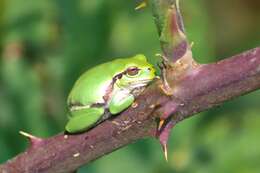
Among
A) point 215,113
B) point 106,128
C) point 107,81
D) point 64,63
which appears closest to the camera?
point 106,128

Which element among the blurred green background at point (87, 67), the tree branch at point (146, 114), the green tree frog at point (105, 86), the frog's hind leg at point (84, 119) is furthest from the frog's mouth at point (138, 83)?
the blurred green background at point (87, 67)

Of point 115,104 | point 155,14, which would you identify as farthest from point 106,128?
point 155,14

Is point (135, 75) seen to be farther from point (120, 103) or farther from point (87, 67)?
point (87, 67)

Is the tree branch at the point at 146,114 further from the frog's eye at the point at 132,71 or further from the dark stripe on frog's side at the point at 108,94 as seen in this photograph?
the frog's eye at the point at 132,71

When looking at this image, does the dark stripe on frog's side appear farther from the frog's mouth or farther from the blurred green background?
the blurred green background

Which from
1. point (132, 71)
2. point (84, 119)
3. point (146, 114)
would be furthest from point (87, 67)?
point (146, 114)

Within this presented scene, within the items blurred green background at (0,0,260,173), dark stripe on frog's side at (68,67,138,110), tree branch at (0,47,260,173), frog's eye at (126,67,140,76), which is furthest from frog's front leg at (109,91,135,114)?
blurred green background at (0,0,260,173)

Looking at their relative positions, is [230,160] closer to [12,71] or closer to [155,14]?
[12,71]
